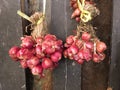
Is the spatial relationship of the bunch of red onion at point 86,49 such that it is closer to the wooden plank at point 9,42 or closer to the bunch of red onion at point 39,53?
the bunch of red onion at point 39,53

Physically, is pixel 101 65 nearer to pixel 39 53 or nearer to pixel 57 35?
pixel 57 35

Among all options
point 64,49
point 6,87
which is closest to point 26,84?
point 6,87

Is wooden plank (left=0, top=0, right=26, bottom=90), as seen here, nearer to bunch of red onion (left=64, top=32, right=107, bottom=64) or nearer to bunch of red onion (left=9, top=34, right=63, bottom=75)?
bunch of red onion (left=9, top=34, right=63, bottom=75)

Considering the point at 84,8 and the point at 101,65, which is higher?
the point at 84,8

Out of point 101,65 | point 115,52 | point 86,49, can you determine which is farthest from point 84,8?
point 101,65

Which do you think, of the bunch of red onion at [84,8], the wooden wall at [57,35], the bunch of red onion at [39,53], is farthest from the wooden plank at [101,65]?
the bunch of red onion at [39,53]
